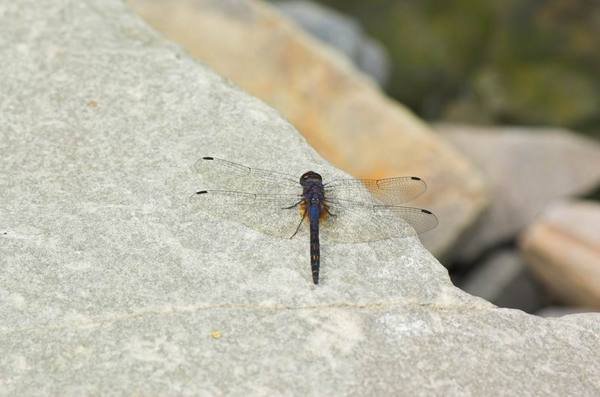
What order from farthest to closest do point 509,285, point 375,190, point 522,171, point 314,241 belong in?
1. point 522,171
2. point 509,285
3. point 375,190
4. point 314,241

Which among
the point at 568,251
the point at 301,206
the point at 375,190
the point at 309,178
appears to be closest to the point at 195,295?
the point at 301,206

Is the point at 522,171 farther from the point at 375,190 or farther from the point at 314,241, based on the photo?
the point at 314,241

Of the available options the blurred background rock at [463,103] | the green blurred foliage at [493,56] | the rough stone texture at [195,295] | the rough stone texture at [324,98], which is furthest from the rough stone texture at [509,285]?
the rough stone texture at [195,295]

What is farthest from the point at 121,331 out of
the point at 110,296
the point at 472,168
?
the point at 472,168

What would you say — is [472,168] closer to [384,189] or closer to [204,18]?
[204,18]

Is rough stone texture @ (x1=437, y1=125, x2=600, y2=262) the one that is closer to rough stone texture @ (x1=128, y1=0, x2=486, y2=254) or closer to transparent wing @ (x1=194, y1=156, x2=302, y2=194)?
rough stone texture @ (x1=128, y1=0, x2=486, y2=254)

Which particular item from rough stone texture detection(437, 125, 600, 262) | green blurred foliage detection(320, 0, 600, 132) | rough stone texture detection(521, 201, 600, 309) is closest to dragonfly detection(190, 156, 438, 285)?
rough stone texture detection(521, 201, 600, 309)
